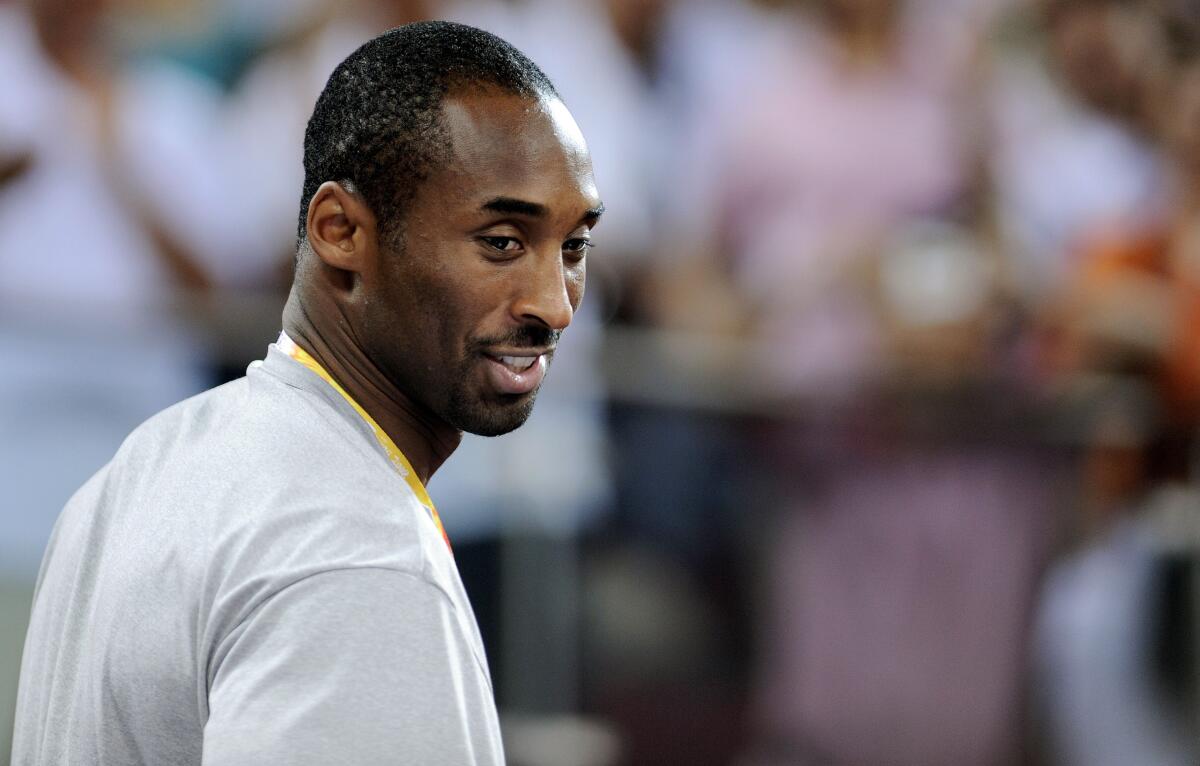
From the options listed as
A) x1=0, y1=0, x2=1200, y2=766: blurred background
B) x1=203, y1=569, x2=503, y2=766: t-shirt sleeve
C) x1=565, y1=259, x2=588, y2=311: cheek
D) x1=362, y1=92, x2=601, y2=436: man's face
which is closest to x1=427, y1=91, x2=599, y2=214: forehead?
x1=362, y1=92, x2=601, y2=436: man's face

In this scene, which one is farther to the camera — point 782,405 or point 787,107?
point 787,107

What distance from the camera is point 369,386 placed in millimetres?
1504

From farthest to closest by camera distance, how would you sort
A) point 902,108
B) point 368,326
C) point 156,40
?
point 902,108, point 156,40, point 368,326

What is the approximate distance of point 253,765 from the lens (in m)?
1.15

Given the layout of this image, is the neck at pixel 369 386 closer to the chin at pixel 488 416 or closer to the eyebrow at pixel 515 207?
the chin at pixel 488 416

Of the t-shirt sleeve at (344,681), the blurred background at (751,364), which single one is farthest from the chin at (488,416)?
the blurred background at (751,364)

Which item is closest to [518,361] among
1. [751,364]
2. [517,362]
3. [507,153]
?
[517,362]

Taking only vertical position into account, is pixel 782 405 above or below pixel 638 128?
below

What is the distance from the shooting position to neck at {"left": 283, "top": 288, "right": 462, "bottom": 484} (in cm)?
150

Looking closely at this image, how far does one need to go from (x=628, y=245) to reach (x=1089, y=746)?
1.95 metres

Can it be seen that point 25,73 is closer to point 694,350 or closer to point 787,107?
point 694,350

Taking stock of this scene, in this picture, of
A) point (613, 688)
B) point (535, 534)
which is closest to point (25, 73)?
point (535, 534)

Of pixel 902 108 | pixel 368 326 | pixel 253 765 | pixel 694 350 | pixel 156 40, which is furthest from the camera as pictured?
pixel 902 108

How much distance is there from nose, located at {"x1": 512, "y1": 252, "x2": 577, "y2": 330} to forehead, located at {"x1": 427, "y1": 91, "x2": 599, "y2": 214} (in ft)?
0.19
